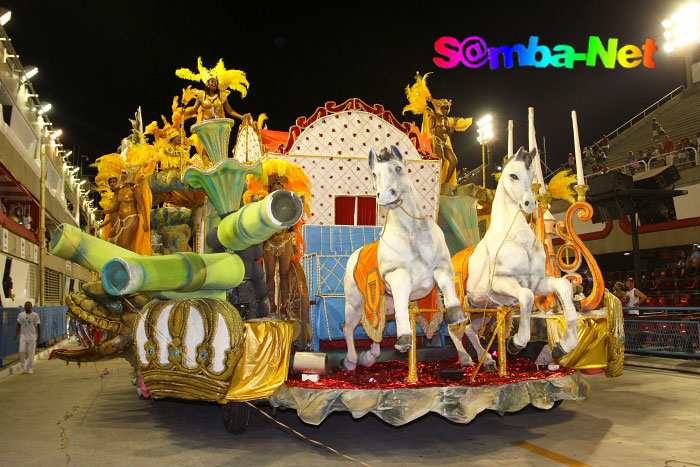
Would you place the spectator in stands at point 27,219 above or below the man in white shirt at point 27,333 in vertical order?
above

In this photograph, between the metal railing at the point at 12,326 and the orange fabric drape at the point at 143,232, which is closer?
the orange fabric drape at the point at 143,232

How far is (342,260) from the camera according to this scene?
753cm

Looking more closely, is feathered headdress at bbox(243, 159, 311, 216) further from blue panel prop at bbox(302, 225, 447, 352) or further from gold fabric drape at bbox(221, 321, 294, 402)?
gold fabric drape at bbox(221, 321, 294, 402)

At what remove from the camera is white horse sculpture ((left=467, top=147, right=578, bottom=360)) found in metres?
5.36

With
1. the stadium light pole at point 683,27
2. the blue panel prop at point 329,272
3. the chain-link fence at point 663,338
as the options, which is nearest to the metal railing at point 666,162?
the stadium light pole at point 683,27

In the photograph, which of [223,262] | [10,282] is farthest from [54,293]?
[223,262]

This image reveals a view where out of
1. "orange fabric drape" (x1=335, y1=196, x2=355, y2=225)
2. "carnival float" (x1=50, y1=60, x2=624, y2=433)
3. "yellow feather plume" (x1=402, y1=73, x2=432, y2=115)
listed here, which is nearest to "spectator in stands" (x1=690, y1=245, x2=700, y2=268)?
"carnival float" (x1=50, y1=60, x2=624, y2=433)

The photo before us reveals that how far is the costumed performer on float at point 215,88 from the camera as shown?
26.3 feet

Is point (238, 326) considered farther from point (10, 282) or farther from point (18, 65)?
point (18, 65)

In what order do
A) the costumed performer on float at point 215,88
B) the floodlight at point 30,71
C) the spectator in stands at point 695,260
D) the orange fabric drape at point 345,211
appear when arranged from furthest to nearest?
1. the floodlight at point 30,71
2. the spectator in stands at point 695,260
3. the orange fabric drape at point 345,211
4. the costumed performer on float at point 215,88

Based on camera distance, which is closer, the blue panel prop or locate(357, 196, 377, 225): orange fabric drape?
the blue panel prop

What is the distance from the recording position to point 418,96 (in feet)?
28.7

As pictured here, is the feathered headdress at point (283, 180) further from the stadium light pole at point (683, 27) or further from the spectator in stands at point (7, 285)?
the stadium light pole at point (683, 27)

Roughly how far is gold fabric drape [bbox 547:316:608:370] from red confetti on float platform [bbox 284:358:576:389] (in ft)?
0.57
